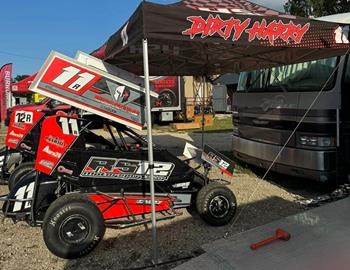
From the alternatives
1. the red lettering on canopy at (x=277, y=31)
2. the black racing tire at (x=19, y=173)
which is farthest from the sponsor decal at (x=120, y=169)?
the black racing tire at (x=19, y=173)

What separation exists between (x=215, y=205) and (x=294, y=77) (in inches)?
108

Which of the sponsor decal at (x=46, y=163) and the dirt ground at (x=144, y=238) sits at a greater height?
the sponsor decal at (x=46, y=163)

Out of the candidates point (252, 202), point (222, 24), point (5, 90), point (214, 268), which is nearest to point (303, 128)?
point (252, 202)

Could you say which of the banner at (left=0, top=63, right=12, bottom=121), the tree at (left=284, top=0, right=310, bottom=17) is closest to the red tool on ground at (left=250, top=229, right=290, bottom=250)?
the banner at (left=0, top=63, right=12, bottom=121)

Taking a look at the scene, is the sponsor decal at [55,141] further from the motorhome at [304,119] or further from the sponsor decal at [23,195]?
the motorhome at [304,119]

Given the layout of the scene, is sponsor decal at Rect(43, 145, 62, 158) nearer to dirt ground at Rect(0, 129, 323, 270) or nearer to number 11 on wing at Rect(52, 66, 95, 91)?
number 11 on wing at Rect(52, 66, 95, 91)

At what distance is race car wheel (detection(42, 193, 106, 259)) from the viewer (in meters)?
3.88

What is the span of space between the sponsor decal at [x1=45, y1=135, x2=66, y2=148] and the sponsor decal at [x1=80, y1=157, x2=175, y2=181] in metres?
0.35

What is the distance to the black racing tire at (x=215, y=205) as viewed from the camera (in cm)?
471

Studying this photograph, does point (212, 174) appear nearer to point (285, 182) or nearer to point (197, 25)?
point (285, 182)

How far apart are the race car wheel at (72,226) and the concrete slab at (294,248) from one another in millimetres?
2037

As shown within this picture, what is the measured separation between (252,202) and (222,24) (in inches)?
119

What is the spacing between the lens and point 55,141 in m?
4.09

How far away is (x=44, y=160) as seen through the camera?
4.06 m
